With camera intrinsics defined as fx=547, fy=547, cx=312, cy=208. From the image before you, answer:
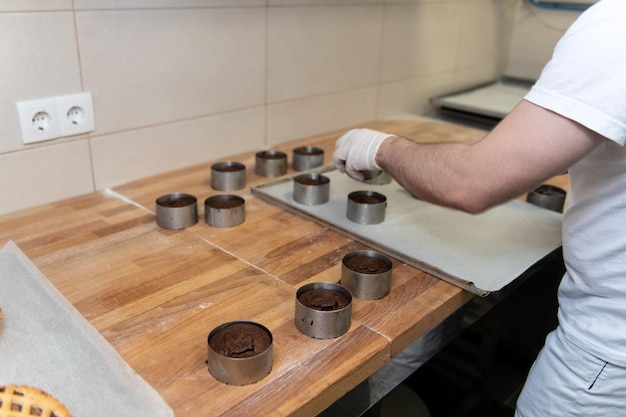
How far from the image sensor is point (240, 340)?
27.0 inches

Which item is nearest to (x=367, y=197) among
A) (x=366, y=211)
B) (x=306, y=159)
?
(x=366, y=211)

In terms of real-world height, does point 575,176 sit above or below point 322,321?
above

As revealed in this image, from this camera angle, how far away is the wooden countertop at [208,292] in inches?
25.5

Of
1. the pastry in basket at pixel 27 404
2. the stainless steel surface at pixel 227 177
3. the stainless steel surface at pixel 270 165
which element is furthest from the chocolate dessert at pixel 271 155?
the pastry in basket at pixel 27 404

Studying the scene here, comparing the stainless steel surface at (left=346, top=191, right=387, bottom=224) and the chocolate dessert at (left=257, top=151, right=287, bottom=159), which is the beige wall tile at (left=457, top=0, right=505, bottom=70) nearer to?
the chocolate dessert at (left=257, top=151, right=287, bottom=159)

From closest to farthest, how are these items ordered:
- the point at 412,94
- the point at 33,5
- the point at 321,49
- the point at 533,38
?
1. the point at 33,5
2. the point at 321,49
3. the point at 412,94
4. the point at 533,38

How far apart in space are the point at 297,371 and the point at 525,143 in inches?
15.5

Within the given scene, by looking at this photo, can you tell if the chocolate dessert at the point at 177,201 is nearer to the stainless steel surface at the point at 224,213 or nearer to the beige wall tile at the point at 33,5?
the stainless steel surface at the point at 224,213

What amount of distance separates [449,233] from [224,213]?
427 millimetres

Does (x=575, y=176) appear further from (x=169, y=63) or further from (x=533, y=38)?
(x=533, y=38)

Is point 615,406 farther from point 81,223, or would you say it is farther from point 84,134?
point 84,134

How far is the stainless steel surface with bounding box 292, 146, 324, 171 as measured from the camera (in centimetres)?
133

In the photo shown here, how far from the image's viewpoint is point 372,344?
2.37 ft

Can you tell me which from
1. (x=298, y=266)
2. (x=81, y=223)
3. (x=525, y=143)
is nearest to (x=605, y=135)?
(x=525, y=143)
